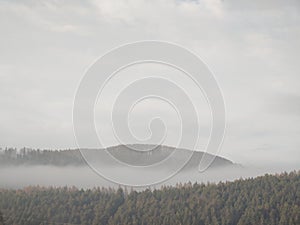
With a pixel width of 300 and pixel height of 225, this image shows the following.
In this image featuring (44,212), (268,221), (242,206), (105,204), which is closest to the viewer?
(268,221)

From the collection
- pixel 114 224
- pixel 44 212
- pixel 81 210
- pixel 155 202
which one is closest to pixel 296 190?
pixel 155 202

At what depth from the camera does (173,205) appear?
140 meters

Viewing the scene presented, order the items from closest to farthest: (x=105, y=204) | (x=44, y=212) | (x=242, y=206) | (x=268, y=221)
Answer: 1. (x=268, y=221)
2. (x=242, y=206)
3. (x=44, y=212)
4. (x=105, y=204)

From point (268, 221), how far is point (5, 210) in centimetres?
8328

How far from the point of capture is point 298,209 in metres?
124

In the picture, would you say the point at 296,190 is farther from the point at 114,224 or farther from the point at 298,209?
the point at 114,224

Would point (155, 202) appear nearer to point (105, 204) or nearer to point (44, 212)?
point (105, 204)

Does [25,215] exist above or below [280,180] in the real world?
below

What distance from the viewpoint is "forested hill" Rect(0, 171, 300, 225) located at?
416 ft

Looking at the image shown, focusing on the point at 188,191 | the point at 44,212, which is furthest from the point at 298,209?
the point at 44,212

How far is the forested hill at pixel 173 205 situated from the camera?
126912 mm

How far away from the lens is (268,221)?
123312 millimetres

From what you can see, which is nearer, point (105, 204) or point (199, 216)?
point (199, 216)

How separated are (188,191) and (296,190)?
1385 inches
